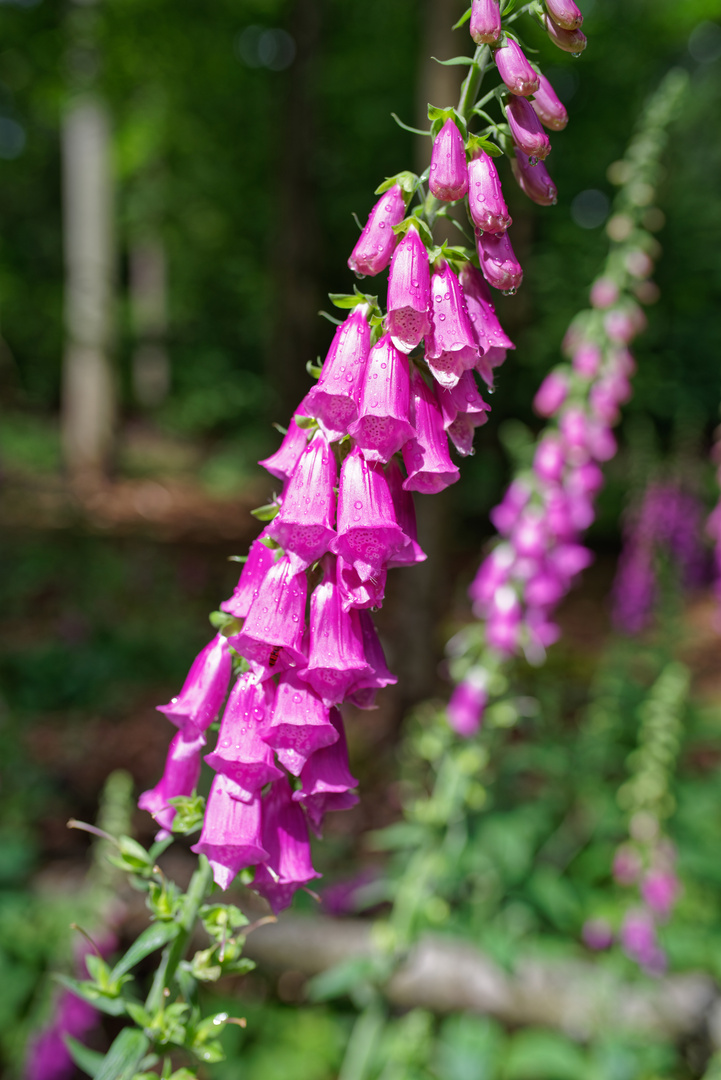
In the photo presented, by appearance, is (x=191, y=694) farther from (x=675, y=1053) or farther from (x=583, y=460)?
(x=675, y=1053)

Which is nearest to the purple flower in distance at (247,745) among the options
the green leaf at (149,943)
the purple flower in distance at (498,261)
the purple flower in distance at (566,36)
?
the green leaf at (149,943)

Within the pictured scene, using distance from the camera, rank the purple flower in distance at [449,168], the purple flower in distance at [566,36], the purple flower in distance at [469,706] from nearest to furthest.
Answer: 1. the purple flower in distance at [449,168]
2. the purple flower in distance at [566,36]
3. the purple flower in distance at [469,706]

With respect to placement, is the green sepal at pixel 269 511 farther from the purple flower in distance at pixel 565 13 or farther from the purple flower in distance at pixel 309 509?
the purple flower in distance at pixel 565 13

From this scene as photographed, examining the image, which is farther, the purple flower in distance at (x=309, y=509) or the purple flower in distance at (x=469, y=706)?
the purple flower in distance at (x=469, y=706)

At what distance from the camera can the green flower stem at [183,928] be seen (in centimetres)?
104

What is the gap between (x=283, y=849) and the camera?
3.45ft

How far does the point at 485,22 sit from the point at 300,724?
2.96 ft

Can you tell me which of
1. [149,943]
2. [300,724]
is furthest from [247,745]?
[149,943]

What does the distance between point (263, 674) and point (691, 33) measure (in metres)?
15.0

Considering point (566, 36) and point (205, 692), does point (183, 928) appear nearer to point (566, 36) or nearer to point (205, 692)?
point (205, 692)

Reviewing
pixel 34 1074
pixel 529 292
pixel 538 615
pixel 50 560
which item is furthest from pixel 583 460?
pixel 529 292

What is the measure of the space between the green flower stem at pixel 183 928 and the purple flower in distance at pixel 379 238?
0.81 m

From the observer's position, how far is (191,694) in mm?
1084

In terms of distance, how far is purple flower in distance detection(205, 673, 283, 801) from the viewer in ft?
3.26
